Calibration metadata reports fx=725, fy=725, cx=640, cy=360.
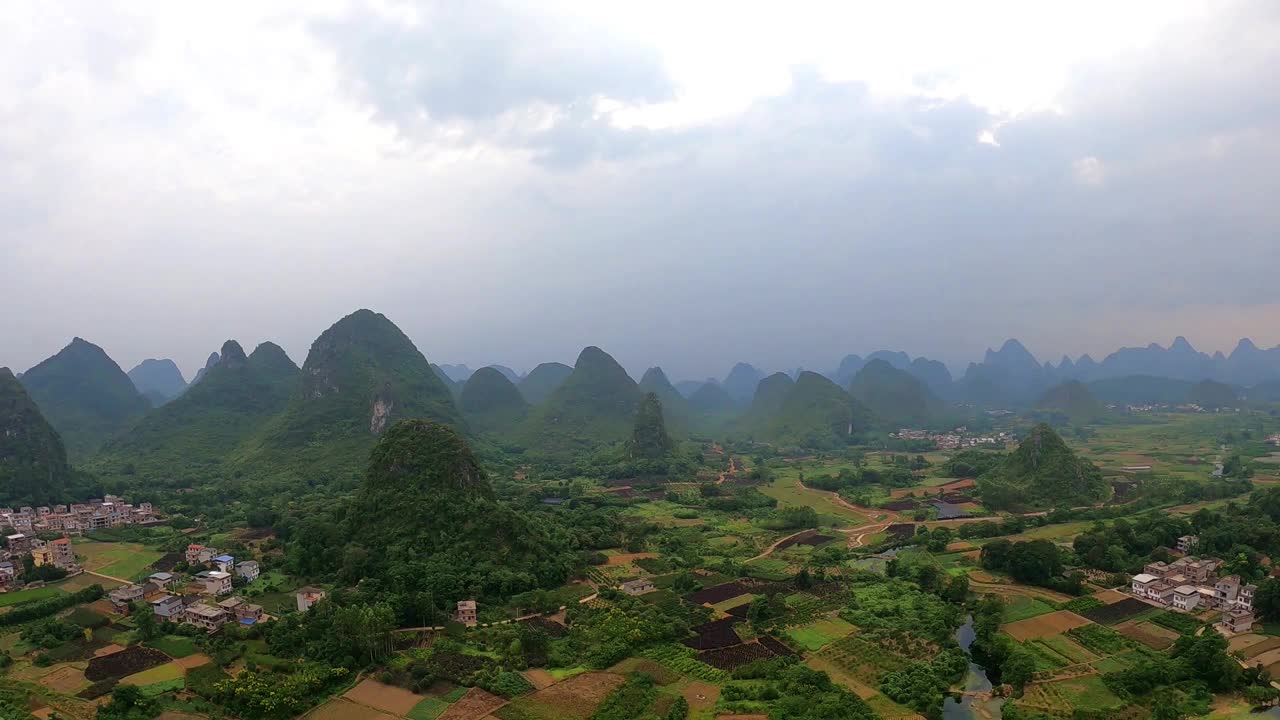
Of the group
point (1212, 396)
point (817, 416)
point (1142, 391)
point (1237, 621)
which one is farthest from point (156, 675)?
point (1142, 391)

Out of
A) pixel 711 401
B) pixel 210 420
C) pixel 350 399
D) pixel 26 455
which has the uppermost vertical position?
pixel 350 399

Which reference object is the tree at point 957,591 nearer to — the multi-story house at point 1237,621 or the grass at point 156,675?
the multi-story house at point 1237,621

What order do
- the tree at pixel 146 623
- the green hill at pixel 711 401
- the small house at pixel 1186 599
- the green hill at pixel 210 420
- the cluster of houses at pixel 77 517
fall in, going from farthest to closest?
the green hill at pixel 711 401
the green hill at pixel 210 420
the cluster of houses at pixel 77 517
the small house at pixel 1186 599
the tree at pixel 146 623

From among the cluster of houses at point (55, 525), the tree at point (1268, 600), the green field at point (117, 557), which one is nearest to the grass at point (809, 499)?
the tree at point (1268, 600)

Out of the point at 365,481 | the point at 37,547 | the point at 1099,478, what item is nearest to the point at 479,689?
the point at 365,481

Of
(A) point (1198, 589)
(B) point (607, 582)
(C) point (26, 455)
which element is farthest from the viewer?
(C) point (26, 455)

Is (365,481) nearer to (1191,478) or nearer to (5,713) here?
(5,713)

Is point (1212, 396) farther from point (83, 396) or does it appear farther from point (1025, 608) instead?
point (83, 396)
